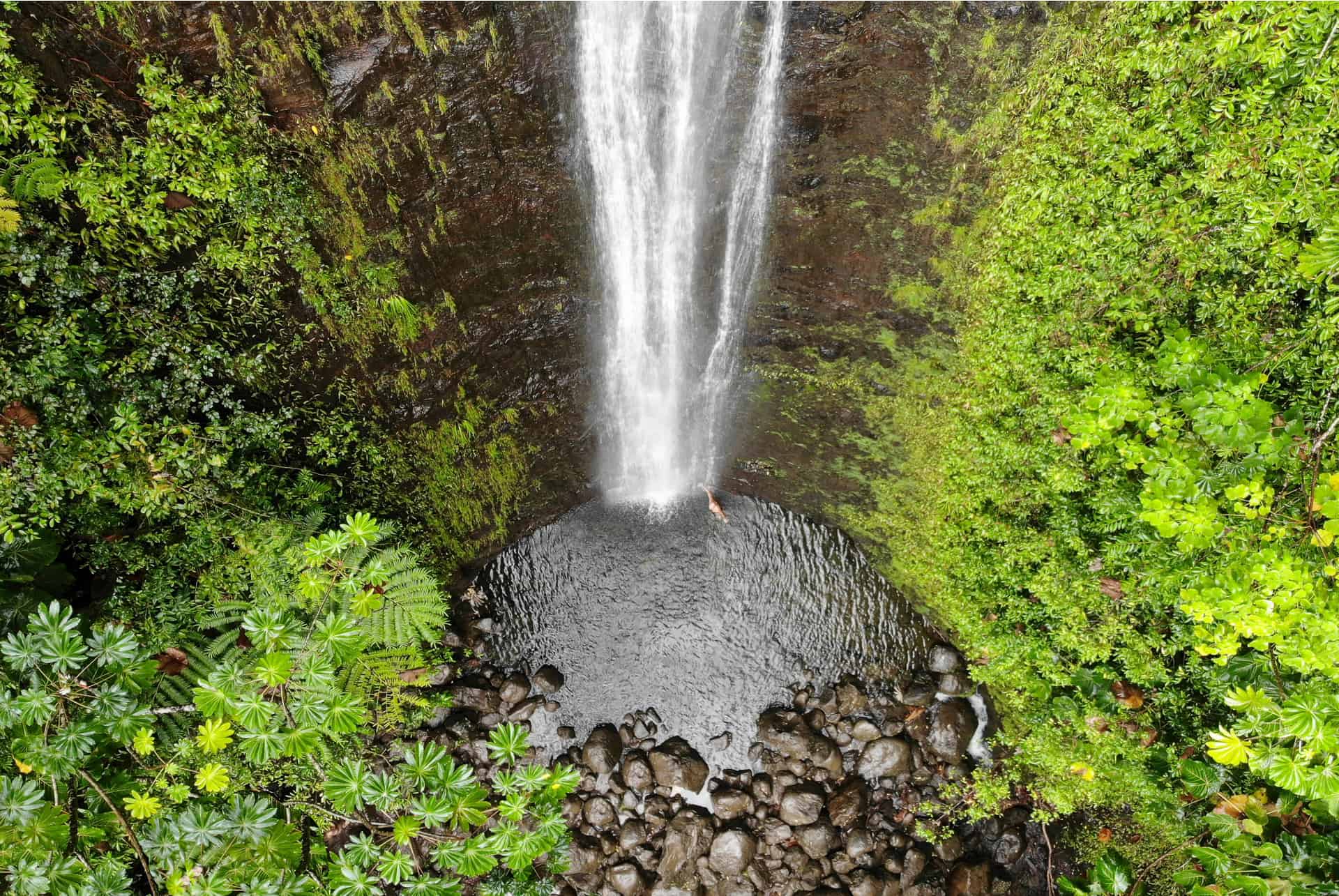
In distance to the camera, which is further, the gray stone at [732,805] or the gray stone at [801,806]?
the gray stone at [732,805]

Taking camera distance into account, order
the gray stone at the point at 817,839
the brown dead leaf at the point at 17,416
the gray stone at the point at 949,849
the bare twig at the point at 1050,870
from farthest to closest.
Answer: the gray stone at the point at 817,839, the gray stone at the point at 949,849, the bare twig at the point at 1050,870, the brown dead leaf at the point at 17,416

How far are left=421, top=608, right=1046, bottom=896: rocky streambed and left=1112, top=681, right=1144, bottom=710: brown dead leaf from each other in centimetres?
208

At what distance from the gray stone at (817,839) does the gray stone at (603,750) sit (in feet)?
6.64

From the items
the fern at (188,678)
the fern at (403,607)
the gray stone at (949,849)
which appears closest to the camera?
the fern at (188,678)

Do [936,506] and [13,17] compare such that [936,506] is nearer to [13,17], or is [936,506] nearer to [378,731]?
[378,731]

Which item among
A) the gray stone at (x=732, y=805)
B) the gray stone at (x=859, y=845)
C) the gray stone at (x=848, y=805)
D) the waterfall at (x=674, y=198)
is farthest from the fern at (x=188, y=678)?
the gray stone at (x=859, y=845)

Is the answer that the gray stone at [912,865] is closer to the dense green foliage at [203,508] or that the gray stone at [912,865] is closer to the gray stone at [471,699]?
the dense green foliage at [203,508]

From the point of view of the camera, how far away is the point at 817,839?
6492 millimetres

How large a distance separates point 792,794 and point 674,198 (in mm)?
5989

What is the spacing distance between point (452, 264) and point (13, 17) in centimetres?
269

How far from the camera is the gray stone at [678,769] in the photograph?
6.88 m

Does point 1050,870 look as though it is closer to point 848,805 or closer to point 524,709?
point 848,805

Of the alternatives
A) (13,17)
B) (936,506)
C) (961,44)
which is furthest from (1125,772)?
(13,17)

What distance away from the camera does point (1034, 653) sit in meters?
5.34
